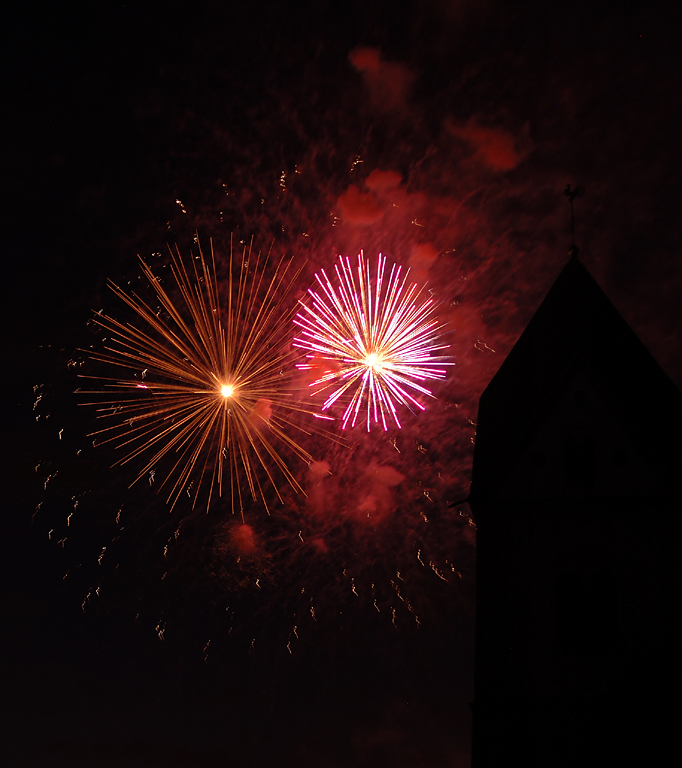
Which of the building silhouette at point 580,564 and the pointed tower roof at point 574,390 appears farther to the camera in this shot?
the pointed tower roof at point 574,390

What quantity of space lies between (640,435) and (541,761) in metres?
7.00

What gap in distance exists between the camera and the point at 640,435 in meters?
13.9

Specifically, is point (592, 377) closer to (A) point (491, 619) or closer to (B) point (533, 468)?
(B) point (533, 468)

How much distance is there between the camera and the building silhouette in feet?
40.2

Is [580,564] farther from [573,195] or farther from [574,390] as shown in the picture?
[573,195]

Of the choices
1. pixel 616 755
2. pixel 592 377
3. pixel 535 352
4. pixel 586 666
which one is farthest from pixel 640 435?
pixel 616 755

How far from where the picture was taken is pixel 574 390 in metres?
14.6

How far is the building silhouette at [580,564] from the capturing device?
12.2 metres

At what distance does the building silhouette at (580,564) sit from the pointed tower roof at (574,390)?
3 centimetres

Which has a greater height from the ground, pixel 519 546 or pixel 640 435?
pixel 640 435

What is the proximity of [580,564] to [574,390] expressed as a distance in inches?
155

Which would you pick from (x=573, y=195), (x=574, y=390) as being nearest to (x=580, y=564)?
(x=574, y=390)

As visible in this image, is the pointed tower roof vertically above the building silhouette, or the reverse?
the pointed tower roof

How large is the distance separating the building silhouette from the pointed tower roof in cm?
3
